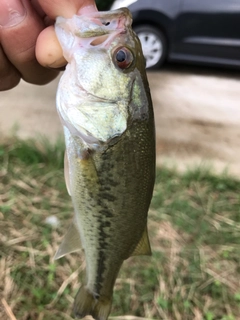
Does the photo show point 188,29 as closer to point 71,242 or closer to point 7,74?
point 7,74

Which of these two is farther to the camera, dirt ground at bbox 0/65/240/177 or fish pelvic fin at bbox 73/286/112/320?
dirt ground at bbox 0/65/240/177

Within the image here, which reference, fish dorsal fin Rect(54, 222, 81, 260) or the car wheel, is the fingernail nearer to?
fish dorsal fin Rect(54, 222, 81, 260)

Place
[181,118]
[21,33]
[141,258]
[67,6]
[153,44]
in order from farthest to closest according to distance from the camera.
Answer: [153,44] < [181,118] < [141,258] < [21,33] < [67,6]

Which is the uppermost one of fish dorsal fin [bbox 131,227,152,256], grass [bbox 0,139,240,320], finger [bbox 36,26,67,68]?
finger [bbox 36,26,67,68]

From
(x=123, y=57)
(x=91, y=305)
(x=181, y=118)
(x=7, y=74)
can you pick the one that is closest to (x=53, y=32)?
(x=123, y=57)

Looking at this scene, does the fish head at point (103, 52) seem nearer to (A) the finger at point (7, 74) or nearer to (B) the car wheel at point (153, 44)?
(A) the finger at point (7, 74)

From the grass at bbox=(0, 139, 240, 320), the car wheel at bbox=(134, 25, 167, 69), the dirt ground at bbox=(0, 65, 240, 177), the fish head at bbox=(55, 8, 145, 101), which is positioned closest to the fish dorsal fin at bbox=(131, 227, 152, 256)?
the fish head at bbox=(55, 8, 145, 101)
